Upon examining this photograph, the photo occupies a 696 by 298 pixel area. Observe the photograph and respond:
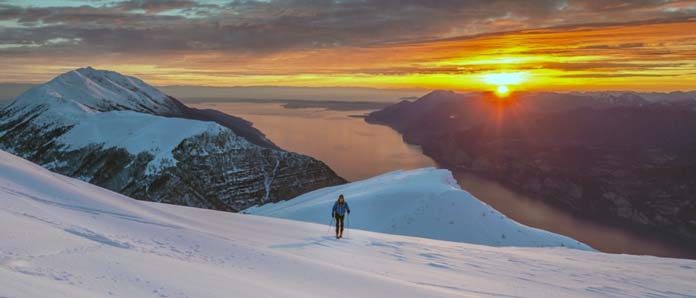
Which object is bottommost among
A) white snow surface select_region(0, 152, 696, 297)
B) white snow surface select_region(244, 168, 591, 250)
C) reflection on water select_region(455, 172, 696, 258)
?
white snow surface select_region(0, 152, 696, 297)

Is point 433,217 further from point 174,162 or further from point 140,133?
point 140,133

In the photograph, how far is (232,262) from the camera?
33.6 ft

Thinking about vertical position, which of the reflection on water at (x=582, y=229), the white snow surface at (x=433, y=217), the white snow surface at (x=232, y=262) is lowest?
Result: the white snow surface at (x=232, y=262)

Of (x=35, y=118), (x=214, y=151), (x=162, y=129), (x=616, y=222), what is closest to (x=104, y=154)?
(x=162, y=129)

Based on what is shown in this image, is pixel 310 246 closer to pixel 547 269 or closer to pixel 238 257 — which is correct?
pixel 238 257

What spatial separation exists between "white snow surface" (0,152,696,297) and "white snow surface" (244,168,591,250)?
47.4 feet

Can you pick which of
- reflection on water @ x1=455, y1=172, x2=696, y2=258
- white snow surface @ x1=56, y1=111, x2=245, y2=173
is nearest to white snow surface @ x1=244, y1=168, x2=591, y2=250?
white snow surface @ x1=56, y1=111, x2=245, y2=173

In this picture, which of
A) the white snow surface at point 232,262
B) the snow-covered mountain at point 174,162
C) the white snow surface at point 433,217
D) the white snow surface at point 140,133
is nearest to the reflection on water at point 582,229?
the snow-covered mountain at point 174,162

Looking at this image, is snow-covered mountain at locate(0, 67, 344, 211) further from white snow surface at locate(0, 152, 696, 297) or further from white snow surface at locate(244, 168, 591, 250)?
white snow surface at locate(0, 152, 696, 297)

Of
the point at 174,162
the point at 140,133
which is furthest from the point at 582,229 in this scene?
the point at 140,133

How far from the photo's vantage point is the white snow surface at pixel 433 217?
35.5m

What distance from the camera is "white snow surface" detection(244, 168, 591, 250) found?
116 feet

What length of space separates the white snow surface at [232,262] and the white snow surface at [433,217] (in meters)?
14.4

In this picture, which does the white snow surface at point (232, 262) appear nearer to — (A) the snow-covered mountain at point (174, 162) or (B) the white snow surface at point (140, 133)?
(A) the snow-covered mountain at point (174, 162)
